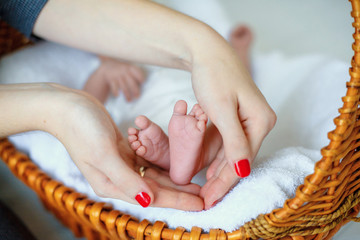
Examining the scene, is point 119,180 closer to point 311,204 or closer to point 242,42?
point 311,204

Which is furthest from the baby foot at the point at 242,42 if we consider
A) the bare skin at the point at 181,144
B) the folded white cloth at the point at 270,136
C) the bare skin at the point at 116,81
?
the bare skin at the point at 181,144

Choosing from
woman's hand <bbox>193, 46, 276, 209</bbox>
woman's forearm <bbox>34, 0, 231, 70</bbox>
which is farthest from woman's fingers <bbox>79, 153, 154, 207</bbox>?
woman's forearm <bbox>34, 0, 231, 70</bbox>

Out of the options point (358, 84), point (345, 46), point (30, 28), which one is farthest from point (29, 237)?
point (345, 46)

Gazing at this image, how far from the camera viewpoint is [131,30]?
2.44 ft

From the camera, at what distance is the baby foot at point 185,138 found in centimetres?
58

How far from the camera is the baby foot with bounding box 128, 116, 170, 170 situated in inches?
24.6

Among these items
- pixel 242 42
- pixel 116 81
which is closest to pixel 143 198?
pixel 116 81

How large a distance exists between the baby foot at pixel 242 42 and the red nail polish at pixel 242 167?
1.93 ft

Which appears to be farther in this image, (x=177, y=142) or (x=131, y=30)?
(x=131, y=30)

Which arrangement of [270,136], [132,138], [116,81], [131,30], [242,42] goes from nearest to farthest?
1. [132,138]
2. [131,30]
3. [270,136]
4. [116,81]
5. [242,42]

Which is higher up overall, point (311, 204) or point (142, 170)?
point (311, 204)

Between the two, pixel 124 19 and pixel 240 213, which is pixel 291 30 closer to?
pixel 124 19

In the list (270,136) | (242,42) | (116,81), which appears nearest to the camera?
(270,136)

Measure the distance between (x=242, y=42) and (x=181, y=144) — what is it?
638mm
